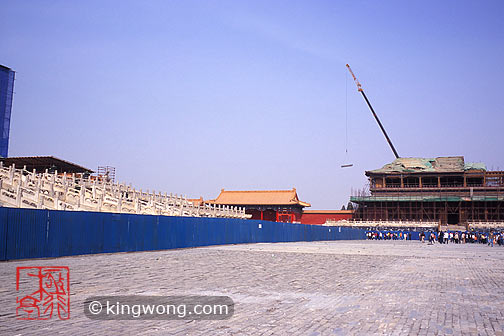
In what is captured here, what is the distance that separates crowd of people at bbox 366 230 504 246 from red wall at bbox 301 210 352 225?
11.5 m

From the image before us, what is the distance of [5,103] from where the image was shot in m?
55.2

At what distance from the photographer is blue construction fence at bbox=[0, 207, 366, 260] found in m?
18.3

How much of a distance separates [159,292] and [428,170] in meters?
86.5

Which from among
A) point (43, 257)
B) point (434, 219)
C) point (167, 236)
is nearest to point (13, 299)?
point (43, 257)

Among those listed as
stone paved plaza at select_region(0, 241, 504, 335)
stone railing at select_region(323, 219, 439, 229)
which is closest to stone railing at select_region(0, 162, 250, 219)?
stone paved plaza at select_region(0, 241, 504, 335)

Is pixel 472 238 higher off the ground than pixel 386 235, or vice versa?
pixel 472 238

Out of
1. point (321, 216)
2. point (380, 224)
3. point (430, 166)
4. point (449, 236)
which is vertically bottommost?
point (449, 236)

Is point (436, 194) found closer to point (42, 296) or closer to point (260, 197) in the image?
point (260, 197)

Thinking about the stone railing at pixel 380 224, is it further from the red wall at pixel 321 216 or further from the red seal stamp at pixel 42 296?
the red seal stamp at pixel 42 296

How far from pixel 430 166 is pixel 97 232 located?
83.1 metres

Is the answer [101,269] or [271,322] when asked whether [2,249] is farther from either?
[271,322]

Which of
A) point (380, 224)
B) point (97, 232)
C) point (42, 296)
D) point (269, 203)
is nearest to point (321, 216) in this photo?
point (380, 224)

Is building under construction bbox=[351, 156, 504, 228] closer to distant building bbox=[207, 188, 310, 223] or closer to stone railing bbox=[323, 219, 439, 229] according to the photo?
stone railing bbox=[323, 219, 439, 229]

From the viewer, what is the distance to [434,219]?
83562 millimetres
